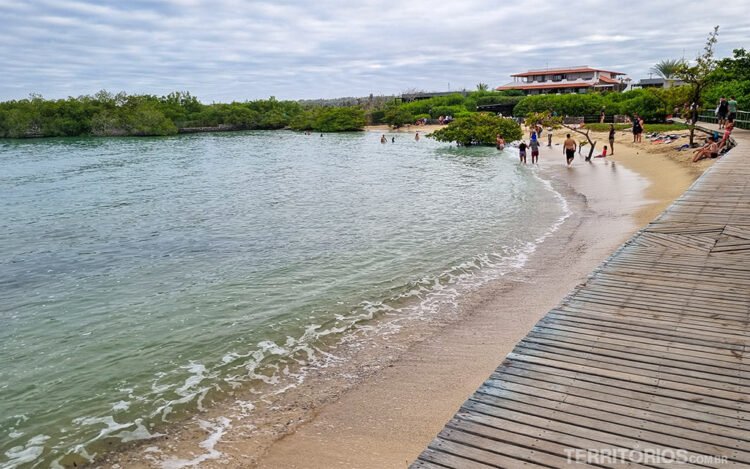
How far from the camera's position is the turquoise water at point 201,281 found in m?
7.72

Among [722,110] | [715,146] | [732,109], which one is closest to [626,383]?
[715,146]

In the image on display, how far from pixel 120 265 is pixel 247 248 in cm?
356

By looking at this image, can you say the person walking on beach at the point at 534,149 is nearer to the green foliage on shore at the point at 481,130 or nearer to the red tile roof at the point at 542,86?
the green foliage on shore at the point at 481,130

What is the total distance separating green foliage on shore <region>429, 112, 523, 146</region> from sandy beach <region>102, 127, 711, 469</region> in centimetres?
4312

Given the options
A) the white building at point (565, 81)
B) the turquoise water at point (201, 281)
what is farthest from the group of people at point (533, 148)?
the white building at point (565, 81)

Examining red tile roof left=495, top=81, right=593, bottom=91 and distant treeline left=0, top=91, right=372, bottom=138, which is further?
distant treeline left=0, top=91, right=372, bottom=138

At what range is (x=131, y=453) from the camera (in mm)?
6340

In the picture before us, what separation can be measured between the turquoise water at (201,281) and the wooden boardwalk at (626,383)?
3.82 meters

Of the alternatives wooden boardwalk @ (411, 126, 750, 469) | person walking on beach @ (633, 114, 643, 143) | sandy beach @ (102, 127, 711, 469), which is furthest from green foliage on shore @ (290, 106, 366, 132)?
wooden boardwalk @ (411, 126, 750, 469)

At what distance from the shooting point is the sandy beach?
6.08 m

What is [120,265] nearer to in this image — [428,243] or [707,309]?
[428,243]

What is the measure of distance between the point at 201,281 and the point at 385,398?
24.0 feet

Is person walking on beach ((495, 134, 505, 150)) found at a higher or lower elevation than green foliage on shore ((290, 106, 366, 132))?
lower

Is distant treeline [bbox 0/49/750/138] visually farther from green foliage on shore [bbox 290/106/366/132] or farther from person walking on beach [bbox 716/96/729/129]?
person walking on beach [bbox 716/96/729/129]
